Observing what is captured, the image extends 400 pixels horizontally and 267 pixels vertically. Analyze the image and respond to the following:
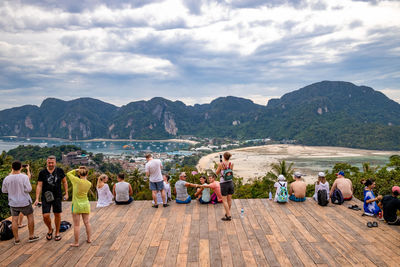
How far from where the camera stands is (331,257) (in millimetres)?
4422

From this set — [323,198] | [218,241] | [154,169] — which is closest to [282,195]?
[323,198]

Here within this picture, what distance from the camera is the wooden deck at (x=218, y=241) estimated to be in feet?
14.3

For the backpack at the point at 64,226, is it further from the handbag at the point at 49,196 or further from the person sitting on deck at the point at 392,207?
the person sitting on deck at the point at 392,207

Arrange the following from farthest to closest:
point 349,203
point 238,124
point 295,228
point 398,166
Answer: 1. point 238,124
2. point 398,166
3. point 349,203
4. point 295,228

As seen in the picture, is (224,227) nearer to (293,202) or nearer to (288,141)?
(293,202)

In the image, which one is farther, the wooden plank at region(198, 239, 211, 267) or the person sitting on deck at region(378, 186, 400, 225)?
the person sitting on deck at region(378, 186, 400, 225)

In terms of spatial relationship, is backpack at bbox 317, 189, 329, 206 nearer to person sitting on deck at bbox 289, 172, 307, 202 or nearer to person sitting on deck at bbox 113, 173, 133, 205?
person sitting on deck at bbox 289, 172, 307, 202

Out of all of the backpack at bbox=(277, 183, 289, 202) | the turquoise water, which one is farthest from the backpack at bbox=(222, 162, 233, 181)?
the turquoise water

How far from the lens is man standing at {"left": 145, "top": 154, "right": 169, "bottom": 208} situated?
6.69 meters

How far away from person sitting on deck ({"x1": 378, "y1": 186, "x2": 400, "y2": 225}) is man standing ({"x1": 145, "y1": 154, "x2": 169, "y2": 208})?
5.09m

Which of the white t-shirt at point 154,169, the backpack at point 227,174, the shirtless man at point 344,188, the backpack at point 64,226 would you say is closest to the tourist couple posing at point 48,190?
the backpack at point 64,226

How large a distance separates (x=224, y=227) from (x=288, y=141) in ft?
→ 410

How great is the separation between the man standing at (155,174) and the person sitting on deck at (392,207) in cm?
509

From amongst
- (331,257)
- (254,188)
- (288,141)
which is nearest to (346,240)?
(331,257)
